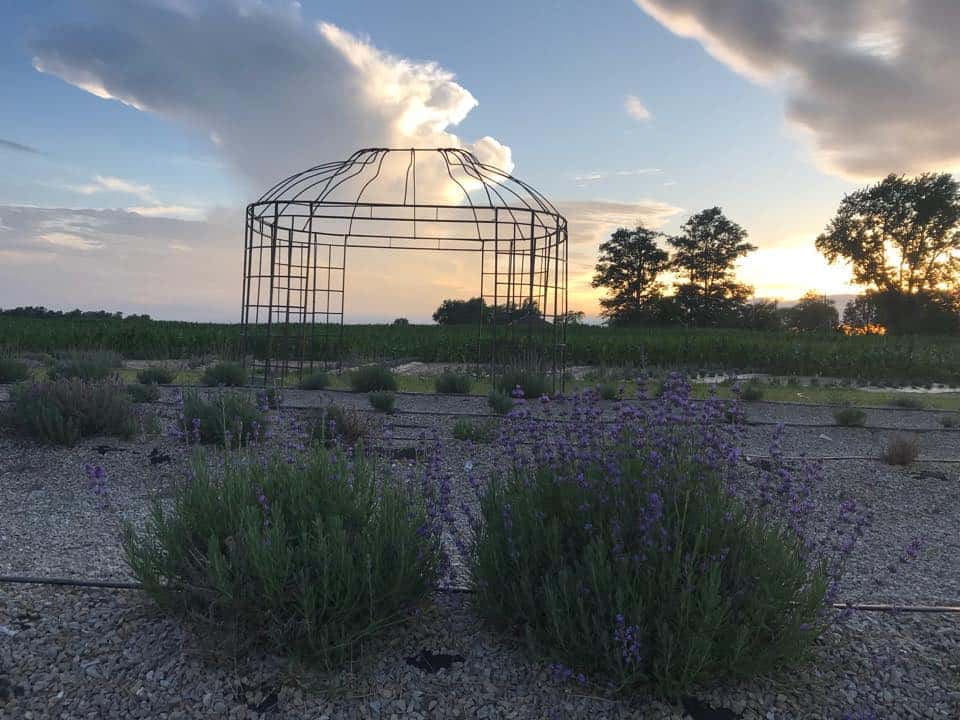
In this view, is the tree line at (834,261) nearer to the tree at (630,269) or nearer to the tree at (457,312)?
the tree at (630,269)

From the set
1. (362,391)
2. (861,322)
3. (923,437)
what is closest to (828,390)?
(923,437)

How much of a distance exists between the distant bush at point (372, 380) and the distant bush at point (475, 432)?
433 cm

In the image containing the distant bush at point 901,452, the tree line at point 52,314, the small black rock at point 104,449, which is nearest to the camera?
the small black rock at point 104,449

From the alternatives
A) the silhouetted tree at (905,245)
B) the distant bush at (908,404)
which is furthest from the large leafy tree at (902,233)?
the distant bush at (908,404)

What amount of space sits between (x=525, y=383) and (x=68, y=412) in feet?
21.6

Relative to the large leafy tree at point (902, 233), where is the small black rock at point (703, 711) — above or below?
below

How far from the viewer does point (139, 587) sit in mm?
3828

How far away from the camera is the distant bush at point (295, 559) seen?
309cm

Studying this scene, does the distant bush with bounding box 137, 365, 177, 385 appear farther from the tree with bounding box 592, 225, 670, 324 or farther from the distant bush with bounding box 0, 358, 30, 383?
the tree with bounding box 592, 225, 670, 324

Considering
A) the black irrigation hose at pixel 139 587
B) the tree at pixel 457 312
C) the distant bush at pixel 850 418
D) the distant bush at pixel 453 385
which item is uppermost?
the tree at pixel 457 312

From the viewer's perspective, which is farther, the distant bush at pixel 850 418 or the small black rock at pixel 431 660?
the distant bush at pixel 850 418

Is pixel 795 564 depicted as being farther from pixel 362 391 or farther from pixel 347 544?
pixel 362 391

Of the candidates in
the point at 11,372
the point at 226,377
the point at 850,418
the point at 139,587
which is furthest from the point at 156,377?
the point at 850,418

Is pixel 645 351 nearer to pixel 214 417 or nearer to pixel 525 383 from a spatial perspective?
pixel 525 383
